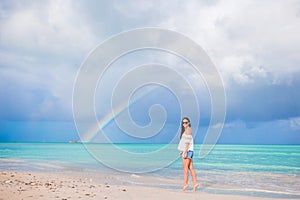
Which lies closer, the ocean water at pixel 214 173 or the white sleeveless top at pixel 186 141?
the white sleeveless top at pixel 186 141

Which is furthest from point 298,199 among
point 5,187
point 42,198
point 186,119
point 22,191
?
point 5,187

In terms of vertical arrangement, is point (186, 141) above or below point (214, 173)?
below

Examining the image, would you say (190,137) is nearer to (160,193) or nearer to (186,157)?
(186,157)

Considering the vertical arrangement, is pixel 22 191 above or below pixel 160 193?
below

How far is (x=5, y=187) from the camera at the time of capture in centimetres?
1052

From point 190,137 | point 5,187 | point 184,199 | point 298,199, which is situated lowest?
point 5,187

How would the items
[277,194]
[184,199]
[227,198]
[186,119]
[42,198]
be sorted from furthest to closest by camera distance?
1. [277,194]
2. [186,119]
3. [227,198]
4. [184,199]
5. [42,198]

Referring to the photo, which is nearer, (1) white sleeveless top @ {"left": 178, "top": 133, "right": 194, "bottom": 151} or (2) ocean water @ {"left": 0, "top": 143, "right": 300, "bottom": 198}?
(1) white sleeveless top @ {"left": 178, "top": 133, "right": 194, "bottom": 151}

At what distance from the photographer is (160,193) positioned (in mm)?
10492

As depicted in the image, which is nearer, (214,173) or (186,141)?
(186,141)

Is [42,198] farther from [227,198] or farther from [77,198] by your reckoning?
[227,198]

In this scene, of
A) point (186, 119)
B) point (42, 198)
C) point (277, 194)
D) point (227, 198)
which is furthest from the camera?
point (277, 194)

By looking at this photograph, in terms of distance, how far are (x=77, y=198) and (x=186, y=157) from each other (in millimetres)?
3920

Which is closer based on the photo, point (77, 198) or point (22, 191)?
point (77, 198)
